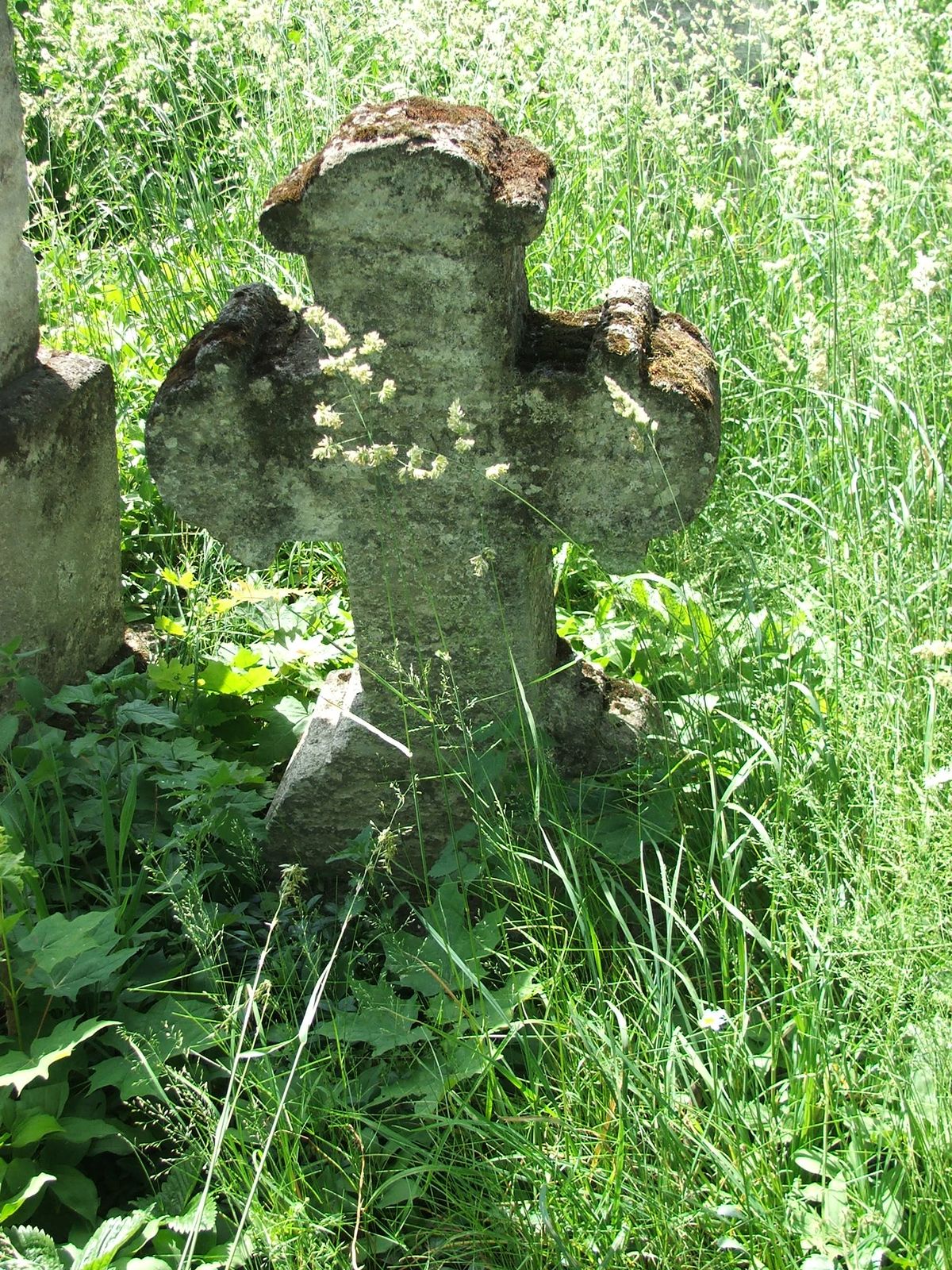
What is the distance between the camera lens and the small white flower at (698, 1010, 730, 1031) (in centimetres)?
172

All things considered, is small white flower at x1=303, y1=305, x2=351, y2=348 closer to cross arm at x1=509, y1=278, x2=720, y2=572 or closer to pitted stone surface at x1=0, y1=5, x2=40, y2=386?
cross arm at x1=509, y1=278, x2=720, y2=572

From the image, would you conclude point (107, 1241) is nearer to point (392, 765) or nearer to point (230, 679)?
point (392, 765)

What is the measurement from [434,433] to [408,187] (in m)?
0.41

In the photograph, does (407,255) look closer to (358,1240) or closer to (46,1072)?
(46,1072)

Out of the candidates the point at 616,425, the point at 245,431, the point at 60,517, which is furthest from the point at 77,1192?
the point at 60,517

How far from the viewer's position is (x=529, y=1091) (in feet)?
5.85

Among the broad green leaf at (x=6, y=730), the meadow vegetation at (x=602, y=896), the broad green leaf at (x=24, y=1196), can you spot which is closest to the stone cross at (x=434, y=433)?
the meadow vegetation at (x=602, y=896)

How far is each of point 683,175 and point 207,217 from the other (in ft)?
4.43

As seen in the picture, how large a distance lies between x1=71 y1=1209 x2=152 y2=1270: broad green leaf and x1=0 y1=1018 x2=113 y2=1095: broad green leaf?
0.22 metres

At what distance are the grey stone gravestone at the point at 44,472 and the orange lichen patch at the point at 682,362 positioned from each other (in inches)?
53.3

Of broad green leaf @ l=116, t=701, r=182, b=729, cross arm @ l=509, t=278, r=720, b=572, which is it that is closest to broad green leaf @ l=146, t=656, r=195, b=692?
broad green leaf @ l=116, t=701, r=182, b=729

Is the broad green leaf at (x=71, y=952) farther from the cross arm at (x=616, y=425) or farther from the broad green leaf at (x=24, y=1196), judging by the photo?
the cross arm at (x=616, y=425)

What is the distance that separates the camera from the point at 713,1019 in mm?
1743

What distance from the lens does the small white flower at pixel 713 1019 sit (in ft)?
5.64
